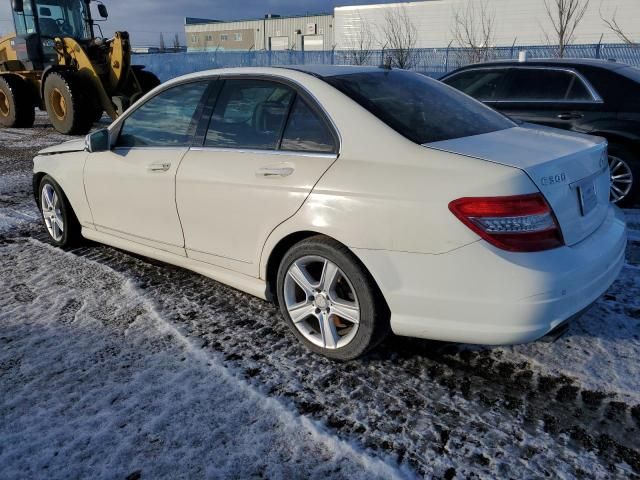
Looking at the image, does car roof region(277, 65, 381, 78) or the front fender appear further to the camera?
the front fender

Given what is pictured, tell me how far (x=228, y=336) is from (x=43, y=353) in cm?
104

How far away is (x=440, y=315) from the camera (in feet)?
8.34

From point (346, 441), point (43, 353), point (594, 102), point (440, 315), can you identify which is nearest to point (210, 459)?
point (346, 441)

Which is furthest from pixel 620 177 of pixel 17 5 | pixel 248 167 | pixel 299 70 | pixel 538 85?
pixel 17 5

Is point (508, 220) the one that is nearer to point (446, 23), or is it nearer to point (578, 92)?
point (578, 92)

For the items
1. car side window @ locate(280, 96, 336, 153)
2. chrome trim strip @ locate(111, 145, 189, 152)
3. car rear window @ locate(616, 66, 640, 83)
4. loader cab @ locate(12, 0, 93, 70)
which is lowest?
chrome trim strip @ locate(111, 145, 189, 152)

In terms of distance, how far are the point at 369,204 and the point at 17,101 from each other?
554 inches

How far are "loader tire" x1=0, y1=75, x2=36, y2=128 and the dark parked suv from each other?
1231 cm

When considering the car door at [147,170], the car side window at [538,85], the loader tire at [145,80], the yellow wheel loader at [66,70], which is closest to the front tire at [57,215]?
the car door at [147,170]

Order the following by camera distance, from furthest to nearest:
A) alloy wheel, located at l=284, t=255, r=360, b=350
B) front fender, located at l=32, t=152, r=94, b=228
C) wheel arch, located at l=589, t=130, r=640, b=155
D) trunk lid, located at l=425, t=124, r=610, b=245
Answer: wheel arch, located at l=589, t=130, r=640, b=155, front fender, located at l=32, t=152, r=94, b=228, alloy wheel, located at l=284, t=255, r=360, b=350, trunk lid, located at l=425, t=124, r=610, b=245

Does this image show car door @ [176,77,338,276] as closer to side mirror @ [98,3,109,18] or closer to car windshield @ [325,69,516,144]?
car windshield @ [325,69,516,144]

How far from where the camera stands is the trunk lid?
2.46 metres

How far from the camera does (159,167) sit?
12.0 ft

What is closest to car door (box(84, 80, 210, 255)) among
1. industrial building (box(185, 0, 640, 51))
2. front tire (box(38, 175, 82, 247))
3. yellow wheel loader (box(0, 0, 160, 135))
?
front tire (box(38, 175, 82, 247))
